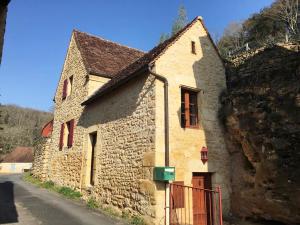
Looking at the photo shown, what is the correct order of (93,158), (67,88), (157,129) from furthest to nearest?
1. (67,88)
2. (93,158)
3. (157,129)

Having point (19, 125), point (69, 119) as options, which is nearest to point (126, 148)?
point (69, 119)

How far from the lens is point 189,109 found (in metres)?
8.93

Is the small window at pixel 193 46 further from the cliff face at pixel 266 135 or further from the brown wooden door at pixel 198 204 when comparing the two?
the brown wooden door at pixel 198 204

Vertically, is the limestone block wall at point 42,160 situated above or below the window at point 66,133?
below

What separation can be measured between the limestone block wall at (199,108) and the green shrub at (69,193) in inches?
210

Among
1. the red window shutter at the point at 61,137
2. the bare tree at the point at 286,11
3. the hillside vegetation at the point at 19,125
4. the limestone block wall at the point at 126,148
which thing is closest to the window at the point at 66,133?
the red window shutter at the point at 61,137

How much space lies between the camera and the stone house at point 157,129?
7.90m

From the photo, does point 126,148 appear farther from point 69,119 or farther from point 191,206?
point 69,119

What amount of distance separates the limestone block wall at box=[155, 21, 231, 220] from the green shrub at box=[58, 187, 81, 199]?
533 centimetres

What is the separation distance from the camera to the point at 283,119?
25.7 ft

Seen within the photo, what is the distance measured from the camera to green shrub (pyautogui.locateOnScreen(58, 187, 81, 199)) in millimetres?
11431

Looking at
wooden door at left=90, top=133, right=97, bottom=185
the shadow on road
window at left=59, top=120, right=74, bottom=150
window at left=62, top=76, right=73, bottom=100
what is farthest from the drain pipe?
window at left=62, top=76, right=73, bottom=100

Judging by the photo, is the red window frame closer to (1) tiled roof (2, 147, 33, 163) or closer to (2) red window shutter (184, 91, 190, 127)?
(2) red window shutter (184, 91, 190, 127)

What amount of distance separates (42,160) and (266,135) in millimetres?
13295
